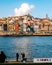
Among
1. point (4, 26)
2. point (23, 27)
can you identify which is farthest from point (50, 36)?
point (4, 26)

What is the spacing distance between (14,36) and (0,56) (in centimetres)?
15140

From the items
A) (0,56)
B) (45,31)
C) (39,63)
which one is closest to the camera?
(39,63)

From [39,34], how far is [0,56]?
14885 cm

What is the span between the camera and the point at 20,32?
570 ft

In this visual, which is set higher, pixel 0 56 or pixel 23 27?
pixel 0 56

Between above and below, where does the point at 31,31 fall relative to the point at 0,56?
below

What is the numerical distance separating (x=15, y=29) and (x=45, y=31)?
1789 cm

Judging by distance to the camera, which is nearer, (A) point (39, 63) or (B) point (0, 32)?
(A) point (39, 63)


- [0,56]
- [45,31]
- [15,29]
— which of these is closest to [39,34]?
[45,31]

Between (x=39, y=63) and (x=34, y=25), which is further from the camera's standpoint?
(x=34, y=25)

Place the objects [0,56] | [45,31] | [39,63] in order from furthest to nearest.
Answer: [45,31], [0,56], [39,63]

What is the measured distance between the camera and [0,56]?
21.8 metres

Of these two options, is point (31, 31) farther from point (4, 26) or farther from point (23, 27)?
point (4, 26)

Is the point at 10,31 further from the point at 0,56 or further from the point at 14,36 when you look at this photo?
the point at 0,56
